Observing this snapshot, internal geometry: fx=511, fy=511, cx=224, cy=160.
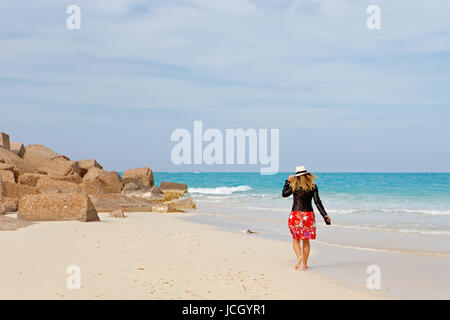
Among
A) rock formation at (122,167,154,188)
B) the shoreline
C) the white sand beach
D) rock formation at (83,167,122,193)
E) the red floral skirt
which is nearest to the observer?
the white sand beach

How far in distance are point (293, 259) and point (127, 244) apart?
323 centimetres

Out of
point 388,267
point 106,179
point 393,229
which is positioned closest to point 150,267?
point 388,267

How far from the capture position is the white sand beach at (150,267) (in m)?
6.37

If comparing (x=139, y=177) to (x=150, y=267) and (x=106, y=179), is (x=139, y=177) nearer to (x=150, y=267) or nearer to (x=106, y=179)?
(x=106, y=179)

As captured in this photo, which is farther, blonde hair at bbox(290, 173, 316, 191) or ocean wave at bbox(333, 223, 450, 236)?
ocean wave at bbox(333, 223, 450, 236)

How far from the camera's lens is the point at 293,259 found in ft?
31.4

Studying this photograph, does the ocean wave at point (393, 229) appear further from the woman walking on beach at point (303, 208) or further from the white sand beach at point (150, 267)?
the woman walking on beach at point (303, 208)

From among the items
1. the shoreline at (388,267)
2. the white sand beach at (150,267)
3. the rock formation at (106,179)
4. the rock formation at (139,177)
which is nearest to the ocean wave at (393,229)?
the shoreline at (388,267)

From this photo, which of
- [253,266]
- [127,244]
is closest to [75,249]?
[127,244]

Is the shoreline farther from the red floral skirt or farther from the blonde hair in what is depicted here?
the blonde hair

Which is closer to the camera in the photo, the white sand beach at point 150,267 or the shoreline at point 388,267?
the white sand beach at point 150,267

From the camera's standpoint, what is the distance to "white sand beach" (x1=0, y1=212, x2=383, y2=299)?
251 inches

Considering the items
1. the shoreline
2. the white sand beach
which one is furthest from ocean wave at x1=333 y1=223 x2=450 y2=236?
the white sand beach
